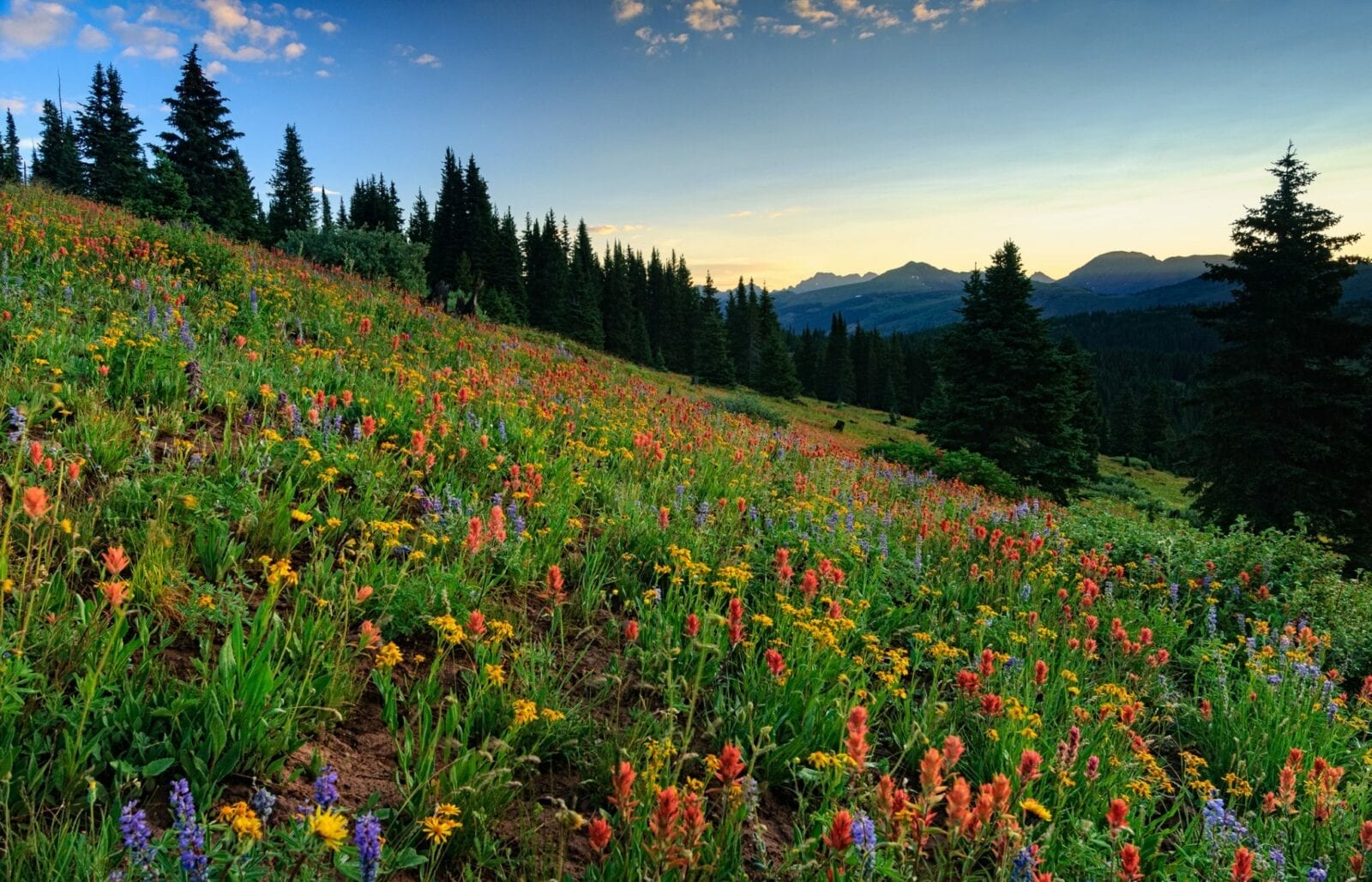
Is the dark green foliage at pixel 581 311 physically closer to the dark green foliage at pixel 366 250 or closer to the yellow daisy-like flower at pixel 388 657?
the dark green foliage at pixel 366 250

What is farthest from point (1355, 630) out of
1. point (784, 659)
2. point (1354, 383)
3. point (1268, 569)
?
point (1354, 383)

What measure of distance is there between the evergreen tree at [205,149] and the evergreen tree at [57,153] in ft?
102

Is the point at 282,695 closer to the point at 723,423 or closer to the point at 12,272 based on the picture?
the point at 12,272

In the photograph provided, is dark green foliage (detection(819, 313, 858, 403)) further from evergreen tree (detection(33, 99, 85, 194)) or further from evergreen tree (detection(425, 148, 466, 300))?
evergreen tree (detection(33, 99, 85, 194))

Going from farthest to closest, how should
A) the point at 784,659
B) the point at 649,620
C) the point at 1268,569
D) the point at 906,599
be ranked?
the point at 1268,569, the point at 906,599, the point at 649,620, the point at 784,659

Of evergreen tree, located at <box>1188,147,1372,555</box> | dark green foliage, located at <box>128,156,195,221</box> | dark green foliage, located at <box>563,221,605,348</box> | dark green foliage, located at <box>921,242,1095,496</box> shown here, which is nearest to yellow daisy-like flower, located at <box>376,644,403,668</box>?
evergreen tree, located at <box>1188,147,1372,555</box>

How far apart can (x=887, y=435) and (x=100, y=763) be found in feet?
165

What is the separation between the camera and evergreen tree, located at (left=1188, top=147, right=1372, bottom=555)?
19.8 m

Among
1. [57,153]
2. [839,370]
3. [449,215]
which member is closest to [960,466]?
[449,215]

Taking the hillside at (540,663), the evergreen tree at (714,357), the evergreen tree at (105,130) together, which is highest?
the evergreen tree at (105,130)

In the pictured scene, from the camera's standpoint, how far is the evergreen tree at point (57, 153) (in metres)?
63.2

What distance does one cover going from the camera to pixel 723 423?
11.6 metres

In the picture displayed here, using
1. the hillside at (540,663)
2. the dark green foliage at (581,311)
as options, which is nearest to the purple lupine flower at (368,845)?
the hillside at (540,663)

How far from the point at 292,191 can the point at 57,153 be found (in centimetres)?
2571
